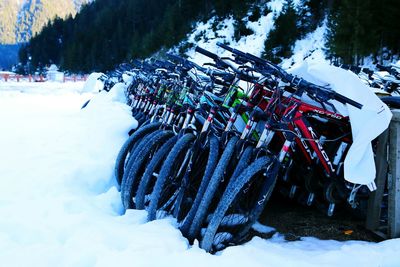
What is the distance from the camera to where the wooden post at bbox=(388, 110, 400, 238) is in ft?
9.34

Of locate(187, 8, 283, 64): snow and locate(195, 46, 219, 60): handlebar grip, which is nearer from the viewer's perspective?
locate(195, 46, 219, 60): handlebar grip

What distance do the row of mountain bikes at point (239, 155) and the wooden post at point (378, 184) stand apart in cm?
14

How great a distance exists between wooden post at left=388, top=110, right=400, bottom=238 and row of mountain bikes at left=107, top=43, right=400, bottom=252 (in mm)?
291

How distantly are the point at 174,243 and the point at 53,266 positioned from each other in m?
0.82

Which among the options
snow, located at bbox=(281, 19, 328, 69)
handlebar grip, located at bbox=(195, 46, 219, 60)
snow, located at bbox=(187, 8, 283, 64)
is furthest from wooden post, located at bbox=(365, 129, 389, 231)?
snow, located at bbox=(187, 8, 283, 64)

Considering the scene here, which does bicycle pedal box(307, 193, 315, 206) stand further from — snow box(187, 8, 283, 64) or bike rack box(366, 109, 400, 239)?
snow box(187, 8, 283, 64)

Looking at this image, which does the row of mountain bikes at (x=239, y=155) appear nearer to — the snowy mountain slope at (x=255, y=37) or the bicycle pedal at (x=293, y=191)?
the bicycle pedal at (x=293, y=191)

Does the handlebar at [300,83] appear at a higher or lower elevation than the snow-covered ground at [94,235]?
higher

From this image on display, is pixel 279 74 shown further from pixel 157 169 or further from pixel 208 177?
pixel 157 169

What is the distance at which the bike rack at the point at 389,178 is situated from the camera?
2859mm

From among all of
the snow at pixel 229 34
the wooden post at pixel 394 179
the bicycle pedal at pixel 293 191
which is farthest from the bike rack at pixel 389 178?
the snow at pixel 229 34

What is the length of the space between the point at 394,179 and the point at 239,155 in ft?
4.01

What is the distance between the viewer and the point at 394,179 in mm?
2885

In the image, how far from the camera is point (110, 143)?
5277 millimetres
